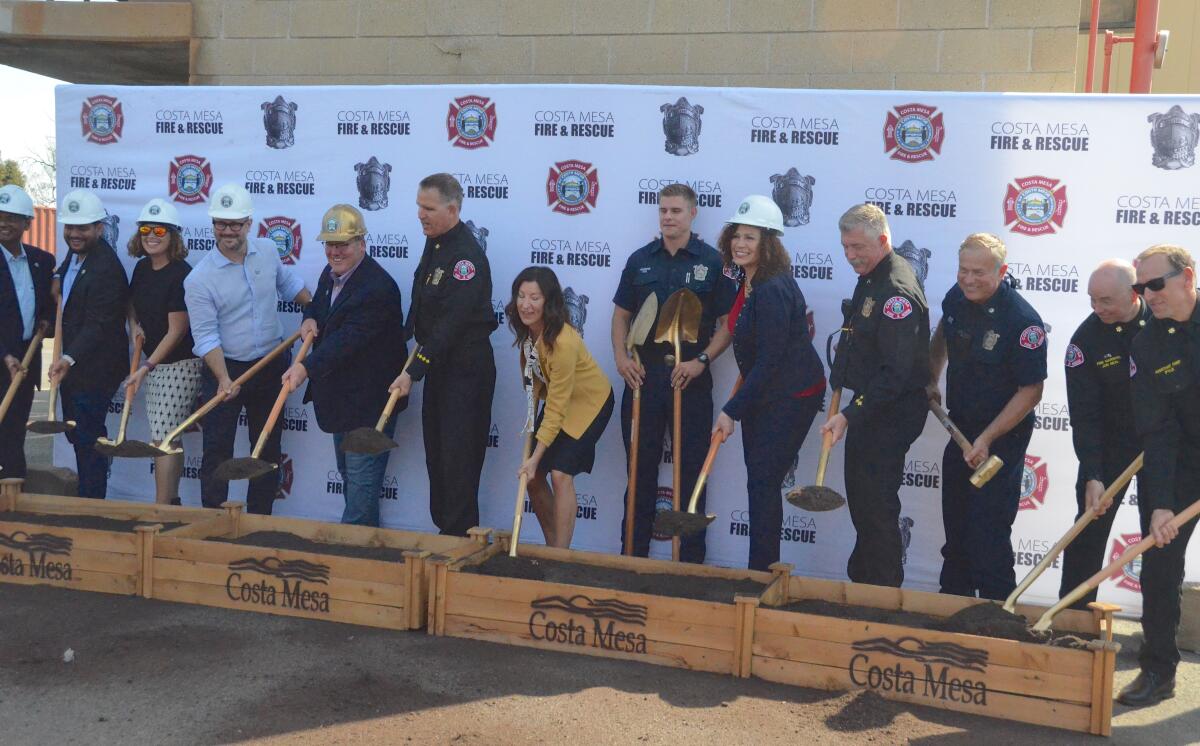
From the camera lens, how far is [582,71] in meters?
7.36

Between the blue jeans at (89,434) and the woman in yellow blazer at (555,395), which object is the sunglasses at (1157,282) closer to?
the woman in yellow blazer at (555,395)

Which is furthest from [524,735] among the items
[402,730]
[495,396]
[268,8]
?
[268,8]

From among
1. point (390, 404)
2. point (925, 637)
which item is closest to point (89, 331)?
point (390, 404)

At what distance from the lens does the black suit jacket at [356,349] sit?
5680 millimetres

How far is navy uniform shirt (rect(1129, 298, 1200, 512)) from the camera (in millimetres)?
3996

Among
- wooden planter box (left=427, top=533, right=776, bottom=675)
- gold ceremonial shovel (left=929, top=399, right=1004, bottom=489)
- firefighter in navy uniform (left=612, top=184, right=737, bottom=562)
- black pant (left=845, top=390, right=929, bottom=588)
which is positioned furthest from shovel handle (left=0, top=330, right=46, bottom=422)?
gold ceremonial shovel (left=929, top=399, right=1004, bottom=489)

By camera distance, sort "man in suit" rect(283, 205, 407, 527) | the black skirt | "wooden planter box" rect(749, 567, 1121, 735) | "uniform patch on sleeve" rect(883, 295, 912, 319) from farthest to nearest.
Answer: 1. "man in suit" rect(283, 205, 407, 527)
2. the black skirt
3. "uniform patch on sleeve" rect(883, 295, 912, 319)
4. "wooden planter box" rect(749, 567, 1121, 735)

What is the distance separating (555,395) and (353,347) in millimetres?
1123

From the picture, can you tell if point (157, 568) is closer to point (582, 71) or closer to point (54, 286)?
point (54, 286)

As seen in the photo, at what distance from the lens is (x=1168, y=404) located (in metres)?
4.06

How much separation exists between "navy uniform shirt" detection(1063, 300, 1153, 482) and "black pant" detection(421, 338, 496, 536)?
276 centimetres

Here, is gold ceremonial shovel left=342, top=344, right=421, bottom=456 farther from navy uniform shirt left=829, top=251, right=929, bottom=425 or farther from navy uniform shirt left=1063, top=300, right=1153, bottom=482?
navy uniform shirt left=1063, top=300, right=1153, bottom=482

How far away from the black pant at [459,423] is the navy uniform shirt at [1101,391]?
2758 millimetres

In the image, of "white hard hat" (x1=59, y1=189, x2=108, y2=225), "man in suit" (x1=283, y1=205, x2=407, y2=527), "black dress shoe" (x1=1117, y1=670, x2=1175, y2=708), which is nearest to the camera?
"black dress shoe" (x1=1117, y1=670, x2=1175, y2=708)
